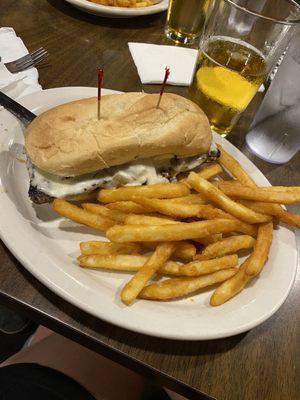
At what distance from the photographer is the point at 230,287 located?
0.92 meters

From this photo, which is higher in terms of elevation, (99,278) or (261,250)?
(261,250)

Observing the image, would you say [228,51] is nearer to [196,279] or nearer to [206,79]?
[206,79]

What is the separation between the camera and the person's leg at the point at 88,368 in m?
1.24

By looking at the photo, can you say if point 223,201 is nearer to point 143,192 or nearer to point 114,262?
point 143,192

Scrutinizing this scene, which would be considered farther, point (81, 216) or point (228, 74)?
point (228, 74)

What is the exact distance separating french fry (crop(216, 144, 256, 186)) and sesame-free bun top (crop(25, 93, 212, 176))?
0.08 meters

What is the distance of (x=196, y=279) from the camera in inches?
36.4

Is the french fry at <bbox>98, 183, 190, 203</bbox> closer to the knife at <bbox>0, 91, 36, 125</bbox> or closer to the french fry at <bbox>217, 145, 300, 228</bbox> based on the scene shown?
the french fry at <bbox>217, 145, 300, 228</bbox>

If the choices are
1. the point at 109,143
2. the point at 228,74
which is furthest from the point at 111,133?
the point at 228,74

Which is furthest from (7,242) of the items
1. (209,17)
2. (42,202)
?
(209,17)

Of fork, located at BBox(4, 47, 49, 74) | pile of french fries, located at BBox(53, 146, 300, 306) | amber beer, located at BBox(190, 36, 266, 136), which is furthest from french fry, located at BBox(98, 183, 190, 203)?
fork, located at BBox(4, 47, 49, 74)

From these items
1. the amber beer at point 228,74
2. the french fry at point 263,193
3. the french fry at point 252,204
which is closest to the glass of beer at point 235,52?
the amber beer at point 228,74

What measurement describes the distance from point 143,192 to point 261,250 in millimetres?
319

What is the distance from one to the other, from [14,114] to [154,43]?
3.36 ft
